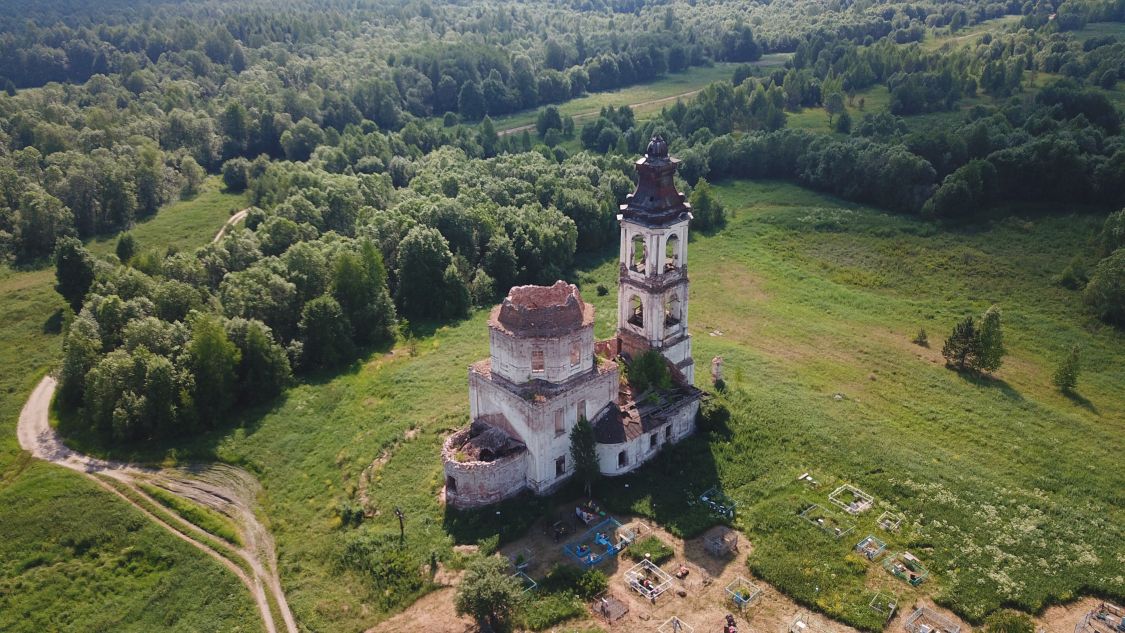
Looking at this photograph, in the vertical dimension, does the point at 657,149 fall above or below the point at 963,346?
above

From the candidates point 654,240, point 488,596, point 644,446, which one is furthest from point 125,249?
point 488,596

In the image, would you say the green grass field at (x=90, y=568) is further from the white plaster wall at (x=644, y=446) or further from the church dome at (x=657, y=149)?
the church dome at (x=657, y=149)

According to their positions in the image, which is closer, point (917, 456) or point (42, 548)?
point (42, 548)

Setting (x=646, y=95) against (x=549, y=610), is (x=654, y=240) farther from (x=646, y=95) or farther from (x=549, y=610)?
(x=646, y=95)

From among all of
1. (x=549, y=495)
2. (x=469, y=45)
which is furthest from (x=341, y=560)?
(x=469, y=45)

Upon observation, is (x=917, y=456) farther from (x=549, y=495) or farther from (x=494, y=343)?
(x=494, y=343)

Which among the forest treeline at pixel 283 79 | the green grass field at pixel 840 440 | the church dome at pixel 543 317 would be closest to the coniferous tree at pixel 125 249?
the forest treeline at pixel 283 79
